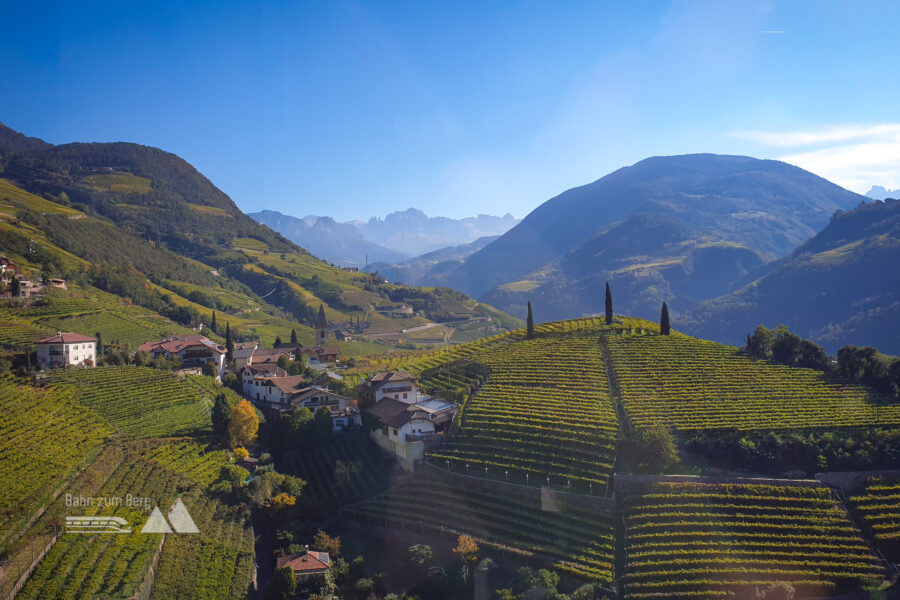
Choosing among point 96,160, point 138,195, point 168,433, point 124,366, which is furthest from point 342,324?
point 96,160

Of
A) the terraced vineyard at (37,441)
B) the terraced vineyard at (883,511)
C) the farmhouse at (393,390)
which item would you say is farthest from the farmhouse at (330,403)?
the terraced vineyard at (883,511)

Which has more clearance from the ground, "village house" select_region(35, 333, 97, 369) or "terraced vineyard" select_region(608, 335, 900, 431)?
"village house" select_region(35, 333, 97, 369)

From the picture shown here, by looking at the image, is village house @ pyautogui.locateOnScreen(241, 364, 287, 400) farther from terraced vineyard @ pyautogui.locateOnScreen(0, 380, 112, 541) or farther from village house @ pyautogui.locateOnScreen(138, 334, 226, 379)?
terraced vineyard @ pyautogui.locateOnScreen(0, 380, 112, 541)

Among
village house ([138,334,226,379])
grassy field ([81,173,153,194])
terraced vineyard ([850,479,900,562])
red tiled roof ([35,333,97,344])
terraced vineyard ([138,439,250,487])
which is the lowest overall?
terraced vineyard ([850,479,900,562])

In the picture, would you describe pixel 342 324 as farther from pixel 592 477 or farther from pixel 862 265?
pixel 862 265

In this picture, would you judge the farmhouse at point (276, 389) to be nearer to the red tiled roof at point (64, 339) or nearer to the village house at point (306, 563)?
the red tiled roof at point (64, 339)

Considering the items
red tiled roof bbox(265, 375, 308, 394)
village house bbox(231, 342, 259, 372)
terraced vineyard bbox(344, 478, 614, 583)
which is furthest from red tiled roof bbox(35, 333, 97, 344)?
terraced vineyard bbox(344, 478, 614, 583)
